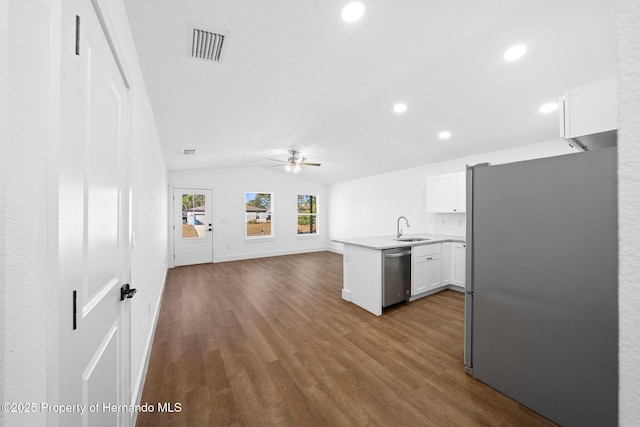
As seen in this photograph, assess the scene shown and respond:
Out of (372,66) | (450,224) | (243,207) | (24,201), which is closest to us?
→ (24,201)

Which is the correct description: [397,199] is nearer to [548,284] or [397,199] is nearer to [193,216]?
[548,284]

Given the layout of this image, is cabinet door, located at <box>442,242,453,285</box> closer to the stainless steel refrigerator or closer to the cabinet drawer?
the cabinet drawer

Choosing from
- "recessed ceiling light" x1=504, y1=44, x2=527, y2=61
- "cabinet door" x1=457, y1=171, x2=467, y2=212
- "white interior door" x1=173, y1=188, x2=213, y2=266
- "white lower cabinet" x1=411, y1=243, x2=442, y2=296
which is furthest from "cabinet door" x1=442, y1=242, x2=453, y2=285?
"white interior door" x1=173, y1=188, x2=213, y2=266

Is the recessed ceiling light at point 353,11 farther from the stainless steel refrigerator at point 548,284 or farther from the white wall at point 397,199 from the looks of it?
the white wall at point 397,199

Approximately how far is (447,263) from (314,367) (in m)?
3.17

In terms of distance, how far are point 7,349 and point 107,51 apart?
1.22 metres

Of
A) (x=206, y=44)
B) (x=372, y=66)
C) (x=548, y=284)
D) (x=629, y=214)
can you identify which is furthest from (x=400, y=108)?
(x=629, y=214)

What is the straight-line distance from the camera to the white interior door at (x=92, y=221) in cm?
67

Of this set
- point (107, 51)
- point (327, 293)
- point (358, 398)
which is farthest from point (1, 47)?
point (327, 293)

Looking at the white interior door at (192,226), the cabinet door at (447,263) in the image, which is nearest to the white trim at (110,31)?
the cabinet door at (447,263)

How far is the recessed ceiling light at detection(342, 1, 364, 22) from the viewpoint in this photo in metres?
1.62

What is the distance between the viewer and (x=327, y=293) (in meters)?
3.97

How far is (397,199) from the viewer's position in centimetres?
592

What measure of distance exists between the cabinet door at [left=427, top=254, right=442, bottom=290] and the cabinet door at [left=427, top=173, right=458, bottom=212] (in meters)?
0.99
